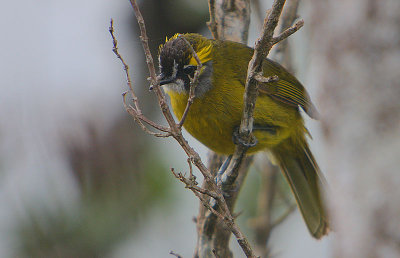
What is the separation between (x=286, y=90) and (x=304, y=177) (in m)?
0.76

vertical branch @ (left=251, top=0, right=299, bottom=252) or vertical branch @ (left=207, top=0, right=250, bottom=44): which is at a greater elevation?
vertical branch @ (left=207, top=0, right=250, bottom=44)

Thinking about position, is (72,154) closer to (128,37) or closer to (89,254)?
(89,254)

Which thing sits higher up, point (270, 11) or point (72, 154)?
point (270, 11)

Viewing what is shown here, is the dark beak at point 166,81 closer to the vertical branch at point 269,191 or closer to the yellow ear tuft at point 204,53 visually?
the yellow ear tuft at point 204,53

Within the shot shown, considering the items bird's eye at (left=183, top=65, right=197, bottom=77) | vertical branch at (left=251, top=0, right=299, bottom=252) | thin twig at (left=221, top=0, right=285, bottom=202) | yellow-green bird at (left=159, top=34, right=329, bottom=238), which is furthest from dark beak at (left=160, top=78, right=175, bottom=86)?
vertical branch at (left=251, top=0, right=299, bottom=252)

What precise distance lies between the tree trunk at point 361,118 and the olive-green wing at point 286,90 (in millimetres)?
1360

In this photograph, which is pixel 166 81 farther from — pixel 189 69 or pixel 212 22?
pixel 212 22

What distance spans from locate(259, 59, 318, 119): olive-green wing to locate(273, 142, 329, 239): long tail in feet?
1.06

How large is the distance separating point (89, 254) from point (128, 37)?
2.55 meters

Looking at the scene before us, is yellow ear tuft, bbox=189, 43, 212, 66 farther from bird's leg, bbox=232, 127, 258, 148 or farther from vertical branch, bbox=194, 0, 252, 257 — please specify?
bird's leg, bbox=232, 127, 258, 148

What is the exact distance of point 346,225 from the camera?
2.30 metres

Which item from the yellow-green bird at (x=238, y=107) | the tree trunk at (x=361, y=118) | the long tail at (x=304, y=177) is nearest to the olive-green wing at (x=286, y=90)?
the yellow-green bird at (x=238, y=107)

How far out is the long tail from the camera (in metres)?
4.25

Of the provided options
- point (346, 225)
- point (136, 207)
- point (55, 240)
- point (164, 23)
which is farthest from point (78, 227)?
point (164, 23)
